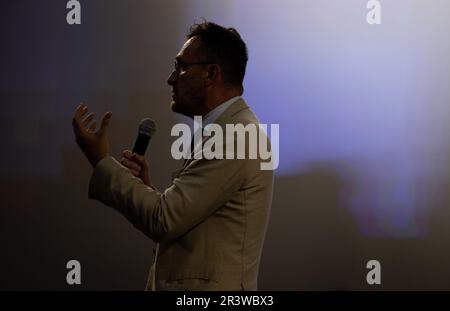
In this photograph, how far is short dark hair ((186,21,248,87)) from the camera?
4.54 ft

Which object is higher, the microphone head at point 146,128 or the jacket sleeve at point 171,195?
the microphone head at point 146,128

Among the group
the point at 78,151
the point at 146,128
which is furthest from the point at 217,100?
the point at 78,151

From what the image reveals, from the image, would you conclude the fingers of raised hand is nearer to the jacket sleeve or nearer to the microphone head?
the jacket sleeve

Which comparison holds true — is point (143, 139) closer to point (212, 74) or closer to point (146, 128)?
point (146, 128)

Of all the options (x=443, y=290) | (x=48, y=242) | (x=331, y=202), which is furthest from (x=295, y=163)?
(x=48, y=242)

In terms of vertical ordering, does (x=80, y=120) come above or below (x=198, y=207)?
above

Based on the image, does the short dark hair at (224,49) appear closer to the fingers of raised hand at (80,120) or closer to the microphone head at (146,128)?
the microphone head at (146,128)

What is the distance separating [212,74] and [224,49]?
0.07 m

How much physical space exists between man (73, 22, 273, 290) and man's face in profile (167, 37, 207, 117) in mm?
47

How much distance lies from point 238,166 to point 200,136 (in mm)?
146

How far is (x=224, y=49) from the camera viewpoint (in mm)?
1390

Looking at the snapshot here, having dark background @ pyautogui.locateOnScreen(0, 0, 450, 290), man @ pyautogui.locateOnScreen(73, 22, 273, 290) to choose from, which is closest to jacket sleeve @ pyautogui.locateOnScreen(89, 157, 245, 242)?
man @ pyautogui.locateOnScreen(73, 22, 273, 290)

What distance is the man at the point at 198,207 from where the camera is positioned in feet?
3.89

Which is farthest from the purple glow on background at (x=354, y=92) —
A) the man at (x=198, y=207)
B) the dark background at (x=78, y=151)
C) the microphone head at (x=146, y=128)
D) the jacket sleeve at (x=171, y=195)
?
the jacket sleeve at (x=171, y=195)
